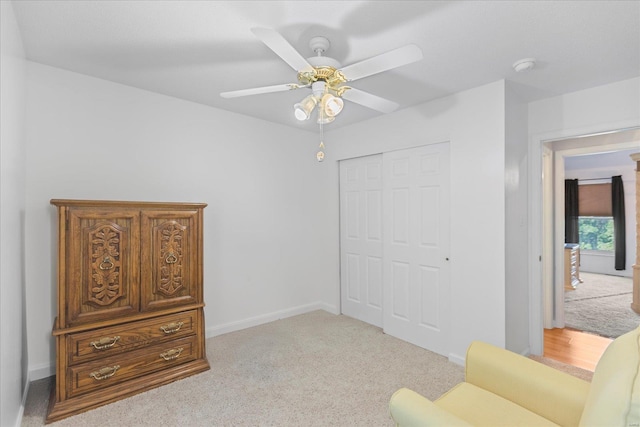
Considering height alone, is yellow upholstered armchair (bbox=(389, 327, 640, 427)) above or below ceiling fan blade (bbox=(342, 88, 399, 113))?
below

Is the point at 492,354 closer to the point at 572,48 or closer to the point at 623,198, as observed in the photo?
the point at 572,48

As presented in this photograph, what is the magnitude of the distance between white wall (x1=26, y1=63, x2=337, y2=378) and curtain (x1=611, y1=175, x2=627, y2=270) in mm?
6633

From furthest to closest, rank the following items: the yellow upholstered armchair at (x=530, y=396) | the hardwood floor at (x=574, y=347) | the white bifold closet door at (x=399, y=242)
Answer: the white bifold closet door at (x=399, y=242) → the hardwood floor at (x=574, y=347) → the yellow upholstered armchair at (x=530, y=396)

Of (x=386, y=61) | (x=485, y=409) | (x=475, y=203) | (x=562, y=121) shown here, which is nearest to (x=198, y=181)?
(x=386, y=61)

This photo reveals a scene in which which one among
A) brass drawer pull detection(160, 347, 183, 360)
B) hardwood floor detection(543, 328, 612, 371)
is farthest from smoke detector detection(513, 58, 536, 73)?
brass drawer pull detection(160, 347, 183, 360)

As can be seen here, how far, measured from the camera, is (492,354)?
167 cm

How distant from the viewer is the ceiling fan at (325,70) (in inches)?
58.2

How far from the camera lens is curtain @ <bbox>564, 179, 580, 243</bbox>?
24.0 ft

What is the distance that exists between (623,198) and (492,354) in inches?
297

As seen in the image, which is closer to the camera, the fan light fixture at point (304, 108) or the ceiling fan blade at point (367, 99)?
the fan light fixture at point (304, 108)

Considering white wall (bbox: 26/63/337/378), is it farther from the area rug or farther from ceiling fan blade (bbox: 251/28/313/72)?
the area rug

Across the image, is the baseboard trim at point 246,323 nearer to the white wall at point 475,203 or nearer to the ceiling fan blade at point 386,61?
the white wall at point 475,203

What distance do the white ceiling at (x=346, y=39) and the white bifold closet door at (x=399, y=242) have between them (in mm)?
888

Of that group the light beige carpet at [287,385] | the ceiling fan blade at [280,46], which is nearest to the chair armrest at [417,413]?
the light beige carpet at [287,385]
